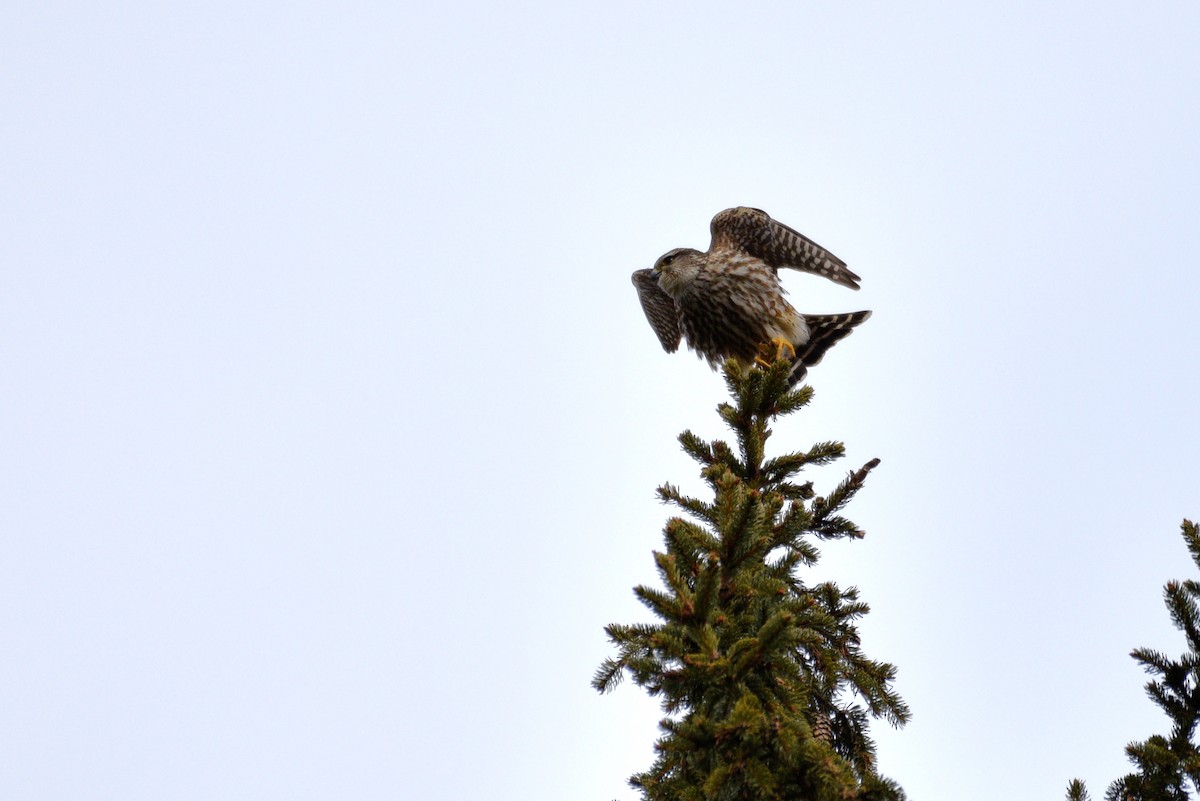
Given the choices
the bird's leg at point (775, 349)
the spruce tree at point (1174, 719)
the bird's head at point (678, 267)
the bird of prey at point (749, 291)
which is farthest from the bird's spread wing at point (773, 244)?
the spruce tree at point (1174, 719)

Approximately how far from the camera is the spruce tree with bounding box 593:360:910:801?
2561mm

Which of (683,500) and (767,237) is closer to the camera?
(683,500)

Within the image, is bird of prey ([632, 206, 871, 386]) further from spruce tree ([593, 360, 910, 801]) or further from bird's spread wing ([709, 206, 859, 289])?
spruce tree ([593, 360, 910, 801])

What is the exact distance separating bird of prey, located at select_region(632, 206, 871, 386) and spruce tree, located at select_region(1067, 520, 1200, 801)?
398 cm

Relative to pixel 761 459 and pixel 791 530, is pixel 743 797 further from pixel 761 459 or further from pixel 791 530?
pixel 761 459

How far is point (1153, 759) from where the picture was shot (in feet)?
8.33

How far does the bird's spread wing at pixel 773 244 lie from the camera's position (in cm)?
739

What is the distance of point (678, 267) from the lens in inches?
289

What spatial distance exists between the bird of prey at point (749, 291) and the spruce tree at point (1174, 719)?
398cm

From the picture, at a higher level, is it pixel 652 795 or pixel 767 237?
pixel 767 237

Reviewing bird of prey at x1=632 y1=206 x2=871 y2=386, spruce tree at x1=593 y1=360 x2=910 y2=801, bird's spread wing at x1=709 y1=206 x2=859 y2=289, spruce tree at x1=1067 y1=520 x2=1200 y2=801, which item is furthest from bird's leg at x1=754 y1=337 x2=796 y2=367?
spruce tree at x1=1067 y1=520 x2=1200 y2=801

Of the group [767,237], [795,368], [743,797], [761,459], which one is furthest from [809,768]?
[767,237]

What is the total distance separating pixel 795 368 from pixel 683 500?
12.6ft

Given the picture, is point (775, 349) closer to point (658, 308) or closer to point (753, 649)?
point (658, 308)
